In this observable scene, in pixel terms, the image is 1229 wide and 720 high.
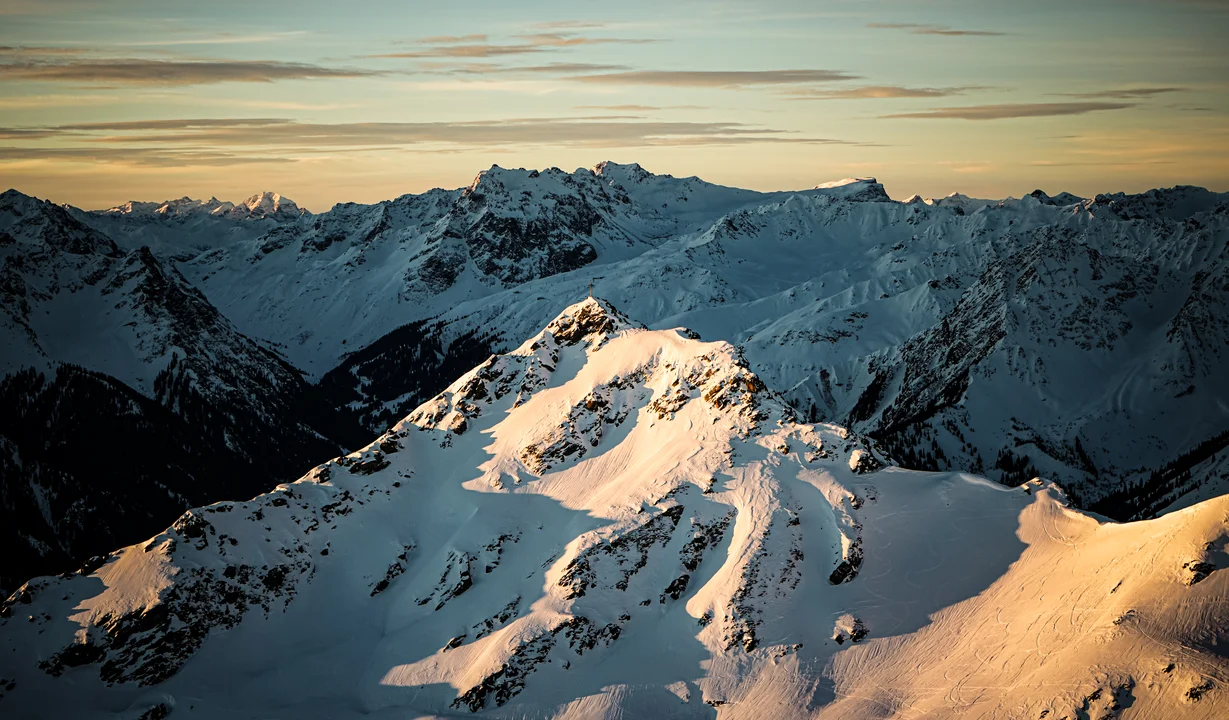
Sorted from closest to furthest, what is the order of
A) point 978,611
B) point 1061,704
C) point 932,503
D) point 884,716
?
1. point 1061,704
2. point 884,716
3. point 978,611
4. point 932,503

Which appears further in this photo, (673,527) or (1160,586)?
(673,527)

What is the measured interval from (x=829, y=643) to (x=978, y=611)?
16194 millimetres

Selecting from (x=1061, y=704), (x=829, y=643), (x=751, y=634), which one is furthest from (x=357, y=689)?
(x=1061, y=704)

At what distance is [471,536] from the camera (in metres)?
139

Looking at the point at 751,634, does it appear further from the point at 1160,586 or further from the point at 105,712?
the point at 105,712

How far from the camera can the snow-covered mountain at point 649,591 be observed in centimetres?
10281

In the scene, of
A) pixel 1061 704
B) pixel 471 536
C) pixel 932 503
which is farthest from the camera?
pixel 471 536

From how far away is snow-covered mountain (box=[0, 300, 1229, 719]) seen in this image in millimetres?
102812

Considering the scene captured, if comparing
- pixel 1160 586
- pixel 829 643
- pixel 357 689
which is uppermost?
pixel 1160 586

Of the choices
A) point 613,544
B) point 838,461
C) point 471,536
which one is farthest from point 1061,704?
point 471,536

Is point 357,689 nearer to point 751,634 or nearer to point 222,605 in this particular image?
point 222,605

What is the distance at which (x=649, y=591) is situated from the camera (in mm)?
123500

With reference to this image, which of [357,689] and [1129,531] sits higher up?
[1129,531]

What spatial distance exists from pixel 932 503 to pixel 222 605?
87448 millimetres
